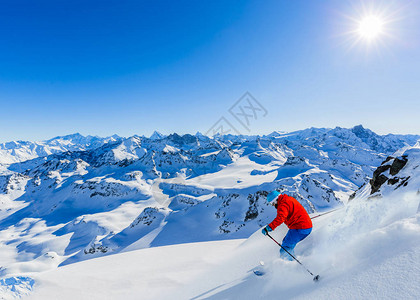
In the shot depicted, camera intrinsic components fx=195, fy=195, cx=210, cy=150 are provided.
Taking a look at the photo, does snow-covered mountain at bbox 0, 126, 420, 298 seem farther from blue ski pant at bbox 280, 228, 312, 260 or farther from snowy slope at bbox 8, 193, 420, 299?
blue ski pant at bbox 280, 228, 312, 260

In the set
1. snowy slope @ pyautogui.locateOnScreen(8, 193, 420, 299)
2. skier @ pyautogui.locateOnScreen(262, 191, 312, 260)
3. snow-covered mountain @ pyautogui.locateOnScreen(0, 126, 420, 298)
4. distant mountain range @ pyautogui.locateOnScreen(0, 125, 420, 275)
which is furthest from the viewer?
distant mountain range @ pyautogui.locateOnScreen(0, 125, 420, 275)

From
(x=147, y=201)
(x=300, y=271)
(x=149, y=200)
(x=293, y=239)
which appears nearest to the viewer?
(x=300, y=271)

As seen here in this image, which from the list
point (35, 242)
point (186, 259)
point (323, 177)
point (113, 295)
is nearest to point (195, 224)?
point (186, 259)

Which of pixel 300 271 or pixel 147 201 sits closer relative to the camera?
pixel 300 271

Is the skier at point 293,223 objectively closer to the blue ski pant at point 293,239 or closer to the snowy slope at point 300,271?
the blue ski pant at point 293,239

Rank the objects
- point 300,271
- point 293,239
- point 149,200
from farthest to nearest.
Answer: point 149,200
point 293,239
point 300,271

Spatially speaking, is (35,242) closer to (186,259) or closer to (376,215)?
(186,259)

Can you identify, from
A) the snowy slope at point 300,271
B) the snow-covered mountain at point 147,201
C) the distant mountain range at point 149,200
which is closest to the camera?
the snowy slope at point 300,271

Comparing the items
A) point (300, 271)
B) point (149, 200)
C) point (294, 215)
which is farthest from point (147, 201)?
point (300, 271)

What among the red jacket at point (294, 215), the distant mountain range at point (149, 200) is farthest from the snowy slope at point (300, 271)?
the distant mountain range at point (149, 200)

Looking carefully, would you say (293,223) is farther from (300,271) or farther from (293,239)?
(300,271)

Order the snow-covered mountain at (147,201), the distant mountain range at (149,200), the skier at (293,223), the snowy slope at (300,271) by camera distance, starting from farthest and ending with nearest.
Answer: the distant mountain range at (149,200), the snow-covered mountain at (147,201), the skier at (293,223), the snowy slope at (300,271)

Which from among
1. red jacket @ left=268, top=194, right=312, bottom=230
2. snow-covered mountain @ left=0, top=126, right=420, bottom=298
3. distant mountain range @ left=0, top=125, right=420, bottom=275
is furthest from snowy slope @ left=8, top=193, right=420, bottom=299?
snow-covered mountain @ left=0, top=126, right=420, bottom=298

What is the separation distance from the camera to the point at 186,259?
29.7ft
